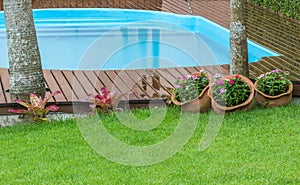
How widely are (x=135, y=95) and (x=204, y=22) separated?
19.0ft

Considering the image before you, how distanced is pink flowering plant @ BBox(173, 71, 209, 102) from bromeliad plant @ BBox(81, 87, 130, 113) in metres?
0.61

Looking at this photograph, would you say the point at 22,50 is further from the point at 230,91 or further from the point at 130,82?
the point at 230,91

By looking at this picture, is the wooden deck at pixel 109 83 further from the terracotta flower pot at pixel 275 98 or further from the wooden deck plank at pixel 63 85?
the terracotta flower pot at pixel 275 98

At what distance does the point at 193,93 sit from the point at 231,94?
14.8 inches

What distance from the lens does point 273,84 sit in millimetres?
6383

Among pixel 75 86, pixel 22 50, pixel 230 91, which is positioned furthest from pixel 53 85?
pixel 230 91

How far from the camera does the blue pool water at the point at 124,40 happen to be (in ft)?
28.8

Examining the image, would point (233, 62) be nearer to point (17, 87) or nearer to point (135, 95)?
point (135, 95)

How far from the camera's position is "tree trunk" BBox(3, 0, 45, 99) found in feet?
20.9

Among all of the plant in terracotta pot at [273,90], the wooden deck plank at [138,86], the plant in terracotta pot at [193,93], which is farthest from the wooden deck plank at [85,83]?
the plant in terracotta pot at [273,90]

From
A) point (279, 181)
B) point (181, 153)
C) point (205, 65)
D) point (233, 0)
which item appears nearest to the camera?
point (279, 181)

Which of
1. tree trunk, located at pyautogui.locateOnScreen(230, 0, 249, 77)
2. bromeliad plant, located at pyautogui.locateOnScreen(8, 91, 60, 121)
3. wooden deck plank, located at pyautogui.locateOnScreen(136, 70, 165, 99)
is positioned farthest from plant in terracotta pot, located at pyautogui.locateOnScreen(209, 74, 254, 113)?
bromeliad plant, located at pyautogui.locateOnScreen(8, 91, 60, 121)

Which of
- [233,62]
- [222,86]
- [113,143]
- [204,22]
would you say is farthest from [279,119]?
[204,22]

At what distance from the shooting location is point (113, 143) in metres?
5.32
